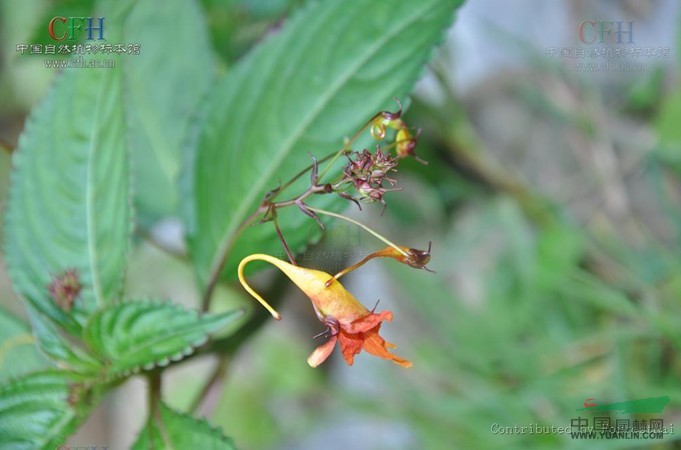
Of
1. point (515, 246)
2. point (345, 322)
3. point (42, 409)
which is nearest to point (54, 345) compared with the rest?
point (42, 409)

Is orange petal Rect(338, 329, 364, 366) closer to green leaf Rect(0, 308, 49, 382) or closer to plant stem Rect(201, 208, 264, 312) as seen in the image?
plant stem Rect(201, 208, 264, 312)

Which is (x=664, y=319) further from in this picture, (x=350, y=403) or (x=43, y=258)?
(x=43, y=258)

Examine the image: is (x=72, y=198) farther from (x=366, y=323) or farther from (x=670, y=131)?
(x=670, y=131)

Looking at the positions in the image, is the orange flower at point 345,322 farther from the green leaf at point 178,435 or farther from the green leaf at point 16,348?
the green leaf at point 16,348

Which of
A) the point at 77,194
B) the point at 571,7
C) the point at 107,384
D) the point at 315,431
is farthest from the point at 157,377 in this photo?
the point at 571,7

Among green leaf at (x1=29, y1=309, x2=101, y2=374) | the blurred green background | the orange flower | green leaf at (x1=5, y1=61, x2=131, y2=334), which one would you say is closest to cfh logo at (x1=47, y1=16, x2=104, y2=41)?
the blurred green background
